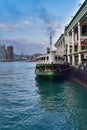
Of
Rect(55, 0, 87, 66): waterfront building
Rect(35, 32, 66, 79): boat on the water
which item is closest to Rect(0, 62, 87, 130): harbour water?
Rect(35, 32, 66, 79): boat on the water

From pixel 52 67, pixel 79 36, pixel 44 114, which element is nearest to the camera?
pixel 44 114

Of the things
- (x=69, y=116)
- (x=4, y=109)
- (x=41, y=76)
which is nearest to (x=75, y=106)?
(x=69, y=116)

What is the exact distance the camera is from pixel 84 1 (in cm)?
4303

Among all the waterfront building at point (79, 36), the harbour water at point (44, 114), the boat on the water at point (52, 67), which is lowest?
the harbour water at point (44, 114)

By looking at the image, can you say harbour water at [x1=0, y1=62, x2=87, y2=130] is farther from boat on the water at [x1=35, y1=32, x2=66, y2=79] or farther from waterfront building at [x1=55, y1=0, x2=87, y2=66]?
waterfront building at [x1=55, y1=0, x2=87, y2=66]

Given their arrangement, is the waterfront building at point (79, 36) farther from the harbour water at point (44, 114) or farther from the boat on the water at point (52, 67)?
the harbour water at point (44, 114)

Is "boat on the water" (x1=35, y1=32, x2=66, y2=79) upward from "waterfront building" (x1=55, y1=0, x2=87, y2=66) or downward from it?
downward

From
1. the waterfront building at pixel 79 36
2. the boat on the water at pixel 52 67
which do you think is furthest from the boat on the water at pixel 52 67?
the waterfront building at pixel 79 36

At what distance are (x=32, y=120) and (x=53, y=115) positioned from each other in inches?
95.3

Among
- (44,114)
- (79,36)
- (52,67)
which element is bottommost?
(44,114)

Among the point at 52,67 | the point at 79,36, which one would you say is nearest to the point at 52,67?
the point at 52,67

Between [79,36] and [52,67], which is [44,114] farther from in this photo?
[79,36]

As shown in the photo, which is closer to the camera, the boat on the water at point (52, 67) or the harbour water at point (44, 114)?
the harbour water at point (44, 114)

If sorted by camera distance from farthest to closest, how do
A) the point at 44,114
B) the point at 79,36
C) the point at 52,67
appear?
the point at 79,36
the point at 52,67
the point at 44,114
